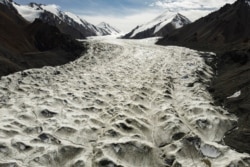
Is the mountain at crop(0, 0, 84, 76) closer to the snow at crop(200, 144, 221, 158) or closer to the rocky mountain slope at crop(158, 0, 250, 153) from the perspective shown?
the rocky mountain slope at crop(158, 0, 250, 153)

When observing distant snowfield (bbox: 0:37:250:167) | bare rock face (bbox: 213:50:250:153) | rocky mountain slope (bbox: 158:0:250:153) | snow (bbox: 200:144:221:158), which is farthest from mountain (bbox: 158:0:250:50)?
snow (bbox: 200:144:221:158)

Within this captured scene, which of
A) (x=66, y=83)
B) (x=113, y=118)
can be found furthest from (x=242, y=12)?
(x=113, y=118)

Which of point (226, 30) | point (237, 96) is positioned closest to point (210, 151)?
point (237, 96)

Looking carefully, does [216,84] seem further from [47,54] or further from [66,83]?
[47,54]

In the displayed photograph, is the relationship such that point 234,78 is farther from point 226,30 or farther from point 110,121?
point 226,30

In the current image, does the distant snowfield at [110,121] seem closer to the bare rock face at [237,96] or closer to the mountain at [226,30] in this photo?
the bare rock face at [237,96]

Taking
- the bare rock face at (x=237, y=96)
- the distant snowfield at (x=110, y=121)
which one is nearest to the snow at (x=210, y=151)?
the distant snowfield at (x=110, y=121)
